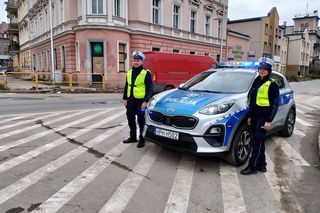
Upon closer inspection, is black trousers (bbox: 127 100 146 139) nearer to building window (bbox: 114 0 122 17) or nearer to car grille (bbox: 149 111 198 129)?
car grille (bbox: 149 111 198 129)

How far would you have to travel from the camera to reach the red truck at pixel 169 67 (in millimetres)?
16609

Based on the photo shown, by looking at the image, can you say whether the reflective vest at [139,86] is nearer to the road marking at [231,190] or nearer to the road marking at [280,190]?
the road marking at [231,190]

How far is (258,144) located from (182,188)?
1489mm

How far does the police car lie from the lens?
471 centimetres

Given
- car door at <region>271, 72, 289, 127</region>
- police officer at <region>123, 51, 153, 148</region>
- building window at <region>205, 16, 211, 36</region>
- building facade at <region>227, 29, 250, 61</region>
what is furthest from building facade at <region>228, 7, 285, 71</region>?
police officer at <region>123, 51, 153, 148</region>

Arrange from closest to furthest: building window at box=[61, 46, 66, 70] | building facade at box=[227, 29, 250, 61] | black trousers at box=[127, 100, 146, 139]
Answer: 1. black trousers at box=[127, 100, 146, 139]
2. building window at box=[61, 46, 66, 70]
3. building facade at box=[227, 29, 250, 61]

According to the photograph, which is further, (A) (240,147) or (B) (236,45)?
(B) (236,45)

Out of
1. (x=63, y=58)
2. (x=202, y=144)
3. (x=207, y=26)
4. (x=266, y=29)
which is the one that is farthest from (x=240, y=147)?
(x=266, y=29)

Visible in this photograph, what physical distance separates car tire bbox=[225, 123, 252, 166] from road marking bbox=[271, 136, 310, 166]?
94 cm

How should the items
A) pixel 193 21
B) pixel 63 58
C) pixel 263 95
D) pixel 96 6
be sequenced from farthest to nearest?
pixel 193 21
pixel 63 58
pixel 96 6
pixel 263 95

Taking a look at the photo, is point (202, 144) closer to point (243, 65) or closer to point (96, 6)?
point (243, 65)

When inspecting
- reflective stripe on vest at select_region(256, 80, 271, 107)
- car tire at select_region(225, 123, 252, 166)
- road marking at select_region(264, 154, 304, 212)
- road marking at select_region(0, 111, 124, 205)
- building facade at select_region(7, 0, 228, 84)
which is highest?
building facade at select_region(7, 0, 228, 84)

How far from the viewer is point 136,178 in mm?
4465

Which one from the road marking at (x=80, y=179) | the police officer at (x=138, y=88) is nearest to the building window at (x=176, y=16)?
the police officer at (x=138, y=88)
